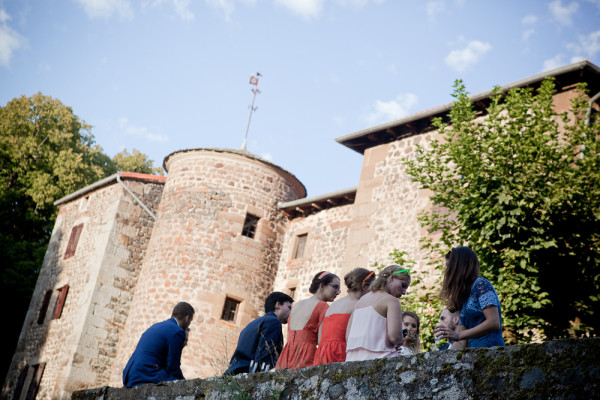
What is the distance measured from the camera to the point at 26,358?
20.9 meters

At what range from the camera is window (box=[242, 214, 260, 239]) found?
18.4 meters

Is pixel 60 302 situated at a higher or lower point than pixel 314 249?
lower

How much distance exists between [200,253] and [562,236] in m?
9.99

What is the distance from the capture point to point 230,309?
57.9 feet

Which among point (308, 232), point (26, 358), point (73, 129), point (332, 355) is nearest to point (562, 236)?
point (332, 355)

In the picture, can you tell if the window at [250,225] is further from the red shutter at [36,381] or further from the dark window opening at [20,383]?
the dark window opening at [20,383]

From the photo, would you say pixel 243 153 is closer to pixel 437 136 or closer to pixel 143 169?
pixel 437 136

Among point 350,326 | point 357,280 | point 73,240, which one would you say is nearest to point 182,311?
point 357,280

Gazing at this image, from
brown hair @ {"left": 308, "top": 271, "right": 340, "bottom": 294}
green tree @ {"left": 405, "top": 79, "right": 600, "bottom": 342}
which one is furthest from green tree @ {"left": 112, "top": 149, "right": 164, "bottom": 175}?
brown hair @ {"left": 308, "top": 271, "right": 340, "bottom": 294}

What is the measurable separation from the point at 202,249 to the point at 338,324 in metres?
12.6

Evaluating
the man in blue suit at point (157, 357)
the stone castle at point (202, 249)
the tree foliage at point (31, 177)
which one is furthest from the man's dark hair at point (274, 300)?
the tree foliage at point (31, 177)

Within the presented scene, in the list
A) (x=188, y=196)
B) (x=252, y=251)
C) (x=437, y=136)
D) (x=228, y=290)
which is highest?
(x=437, y=136)

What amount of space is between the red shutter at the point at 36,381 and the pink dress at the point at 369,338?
17.2m

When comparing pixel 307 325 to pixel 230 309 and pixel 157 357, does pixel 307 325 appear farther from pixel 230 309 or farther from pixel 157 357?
pixel 230 309
